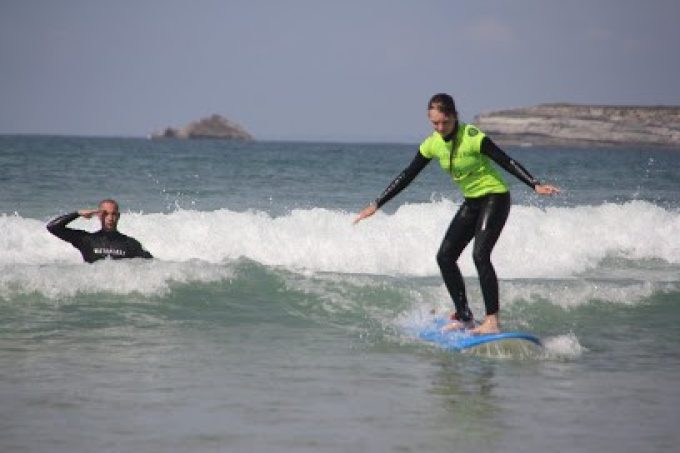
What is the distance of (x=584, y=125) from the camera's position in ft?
501

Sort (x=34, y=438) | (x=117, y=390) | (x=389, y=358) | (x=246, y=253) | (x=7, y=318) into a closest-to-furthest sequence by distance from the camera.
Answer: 1. (x=34, y=438)
2. (x=117, y=390)
3. (x=389, y=358)
4. (x=7, y=318)
5. (x=246, y=253)

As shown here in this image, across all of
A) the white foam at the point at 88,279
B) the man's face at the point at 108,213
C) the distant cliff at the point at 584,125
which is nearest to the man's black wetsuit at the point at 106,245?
the man's face at the point at 108,213

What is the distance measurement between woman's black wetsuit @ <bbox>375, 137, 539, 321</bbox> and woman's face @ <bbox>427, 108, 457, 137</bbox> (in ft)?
0.97

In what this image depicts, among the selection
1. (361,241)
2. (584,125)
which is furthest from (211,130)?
(361,241)

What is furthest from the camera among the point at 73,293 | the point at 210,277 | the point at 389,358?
the point at 210,277

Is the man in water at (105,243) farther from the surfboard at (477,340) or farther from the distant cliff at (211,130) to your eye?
the distant cliff at (211,130)

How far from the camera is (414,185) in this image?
32875mm

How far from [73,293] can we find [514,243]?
850 centimetres

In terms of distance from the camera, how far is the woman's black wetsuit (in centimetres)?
882

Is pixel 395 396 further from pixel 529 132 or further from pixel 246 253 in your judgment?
pixel 529 132

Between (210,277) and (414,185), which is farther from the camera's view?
(414,185)

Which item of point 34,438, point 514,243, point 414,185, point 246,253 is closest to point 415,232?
point 514,243

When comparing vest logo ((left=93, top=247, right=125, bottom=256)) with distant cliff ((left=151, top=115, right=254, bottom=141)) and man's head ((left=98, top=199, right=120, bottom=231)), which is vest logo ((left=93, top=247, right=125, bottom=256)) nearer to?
man's head ((left=98, top=199, right=120, bottom=231))

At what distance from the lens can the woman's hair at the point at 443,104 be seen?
340 inches
